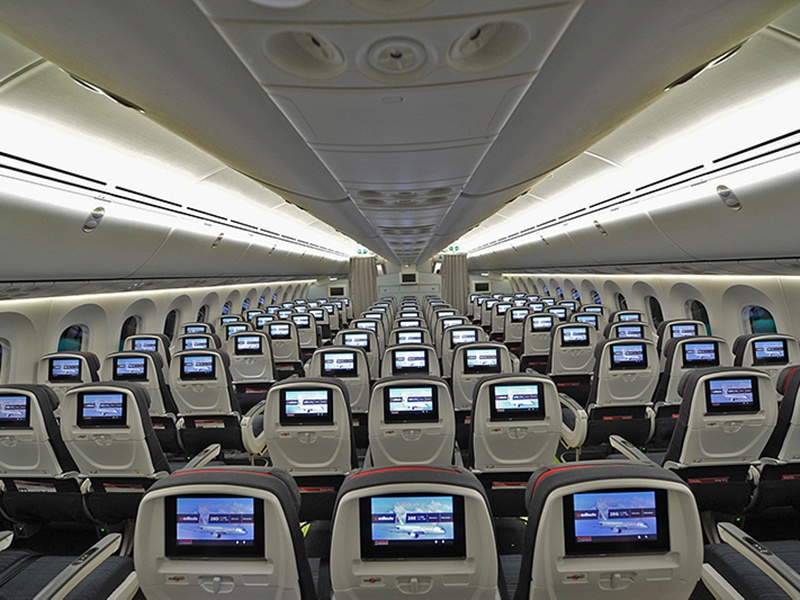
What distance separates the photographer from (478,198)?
5.85 meters

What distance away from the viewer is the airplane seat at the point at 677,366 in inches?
250

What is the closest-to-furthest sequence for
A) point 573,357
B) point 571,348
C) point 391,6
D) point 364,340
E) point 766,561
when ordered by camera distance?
point 391,6
point 766,561
point 571,348
point 573,357
point 364,340

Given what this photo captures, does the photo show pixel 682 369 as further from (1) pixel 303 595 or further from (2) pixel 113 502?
(2) pixel 113 502

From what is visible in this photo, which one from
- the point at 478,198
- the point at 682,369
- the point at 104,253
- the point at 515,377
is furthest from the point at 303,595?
the point at 104,253

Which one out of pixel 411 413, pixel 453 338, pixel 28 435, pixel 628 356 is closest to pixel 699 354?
pixel 628 356

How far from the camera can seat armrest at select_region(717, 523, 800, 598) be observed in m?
2.54

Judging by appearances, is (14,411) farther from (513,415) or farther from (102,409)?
(513,415)

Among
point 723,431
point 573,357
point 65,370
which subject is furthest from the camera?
point 573,357

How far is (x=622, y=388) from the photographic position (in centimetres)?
639

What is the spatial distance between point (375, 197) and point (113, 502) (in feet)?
11.8

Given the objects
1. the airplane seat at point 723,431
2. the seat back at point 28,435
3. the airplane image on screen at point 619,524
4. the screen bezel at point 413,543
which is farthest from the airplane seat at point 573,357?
the seat back at point 28,435

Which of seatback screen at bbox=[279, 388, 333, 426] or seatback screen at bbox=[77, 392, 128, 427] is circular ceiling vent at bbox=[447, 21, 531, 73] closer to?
seatback screen at bbox=[279, 388, 333, 426]

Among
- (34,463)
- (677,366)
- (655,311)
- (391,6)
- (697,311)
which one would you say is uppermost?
(391,6)

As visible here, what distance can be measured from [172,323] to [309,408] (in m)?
12.9
